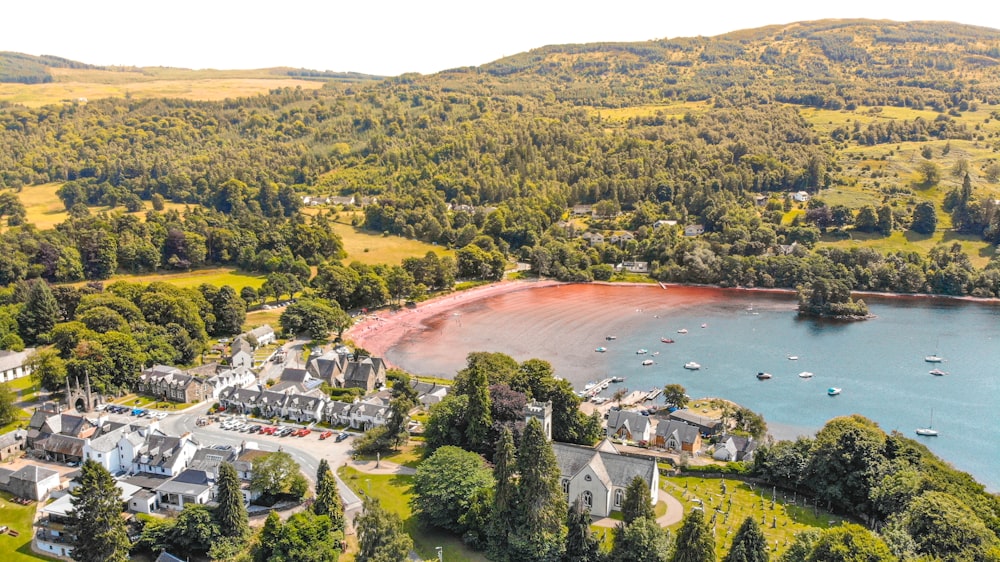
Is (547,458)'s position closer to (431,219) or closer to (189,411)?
(189,411)

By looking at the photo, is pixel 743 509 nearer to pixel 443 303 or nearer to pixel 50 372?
pixel 50 372

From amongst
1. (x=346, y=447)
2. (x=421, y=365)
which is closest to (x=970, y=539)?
(x=346, y=447)

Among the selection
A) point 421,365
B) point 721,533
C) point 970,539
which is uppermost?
point 970,539

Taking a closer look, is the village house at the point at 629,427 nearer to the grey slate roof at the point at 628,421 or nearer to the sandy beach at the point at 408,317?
the grey slate roof at the point at 628,421

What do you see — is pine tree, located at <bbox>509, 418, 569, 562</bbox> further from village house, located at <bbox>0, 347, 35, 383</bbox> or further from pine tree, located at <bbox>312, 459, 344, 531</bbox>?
village house, located at <bbox>0, 347, 35, 383</bbox>

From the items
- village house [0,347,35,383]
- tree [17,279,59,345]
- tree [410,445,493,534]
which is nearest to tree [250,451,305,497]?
tree [410,445,493,534]
